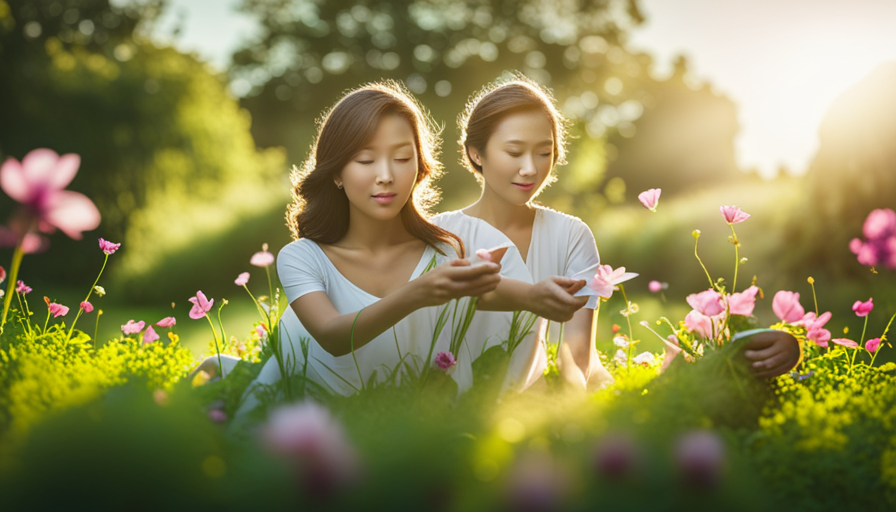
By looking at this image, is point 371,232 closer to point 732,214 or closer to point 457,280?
point 457,280

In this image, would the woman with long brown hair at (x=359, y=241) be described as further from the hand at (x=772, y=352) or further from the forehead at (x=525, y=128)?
the hand at (x=772, y=352)

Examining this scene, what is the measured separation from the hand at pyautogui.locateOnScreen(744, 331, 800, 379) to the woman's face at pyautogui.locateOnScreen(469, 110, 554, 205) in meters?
1.14

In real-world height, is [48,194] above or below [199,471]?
above

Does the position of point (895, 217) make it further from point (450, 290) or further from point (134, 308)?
point (134, 308)

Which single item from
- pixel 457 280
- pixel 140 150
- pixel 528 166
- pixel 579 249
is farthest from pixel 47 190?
pixel 140 150

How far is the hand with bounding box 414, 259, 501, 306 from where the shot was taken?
2074mm

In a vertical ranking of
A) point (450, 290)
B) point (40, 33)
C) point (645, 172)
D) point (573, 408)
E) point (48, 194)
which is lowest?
point (573, 408)

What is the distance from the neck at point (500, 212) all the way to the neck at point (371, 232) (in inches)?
23.9

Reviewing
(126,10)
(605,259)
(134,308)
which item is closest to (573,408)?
(605,259)

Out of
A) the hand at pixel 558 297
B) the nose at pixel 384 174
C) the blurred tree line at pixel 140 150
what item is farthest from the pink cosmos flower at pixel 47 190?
the blurred tree line at pixel 140 150

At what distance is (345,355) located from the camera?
2686 millimetres

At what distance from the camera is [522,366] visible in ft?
9.55

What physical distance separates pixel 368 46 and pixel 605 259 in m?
17.1

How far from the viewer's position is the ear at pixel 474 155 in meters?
3.39
